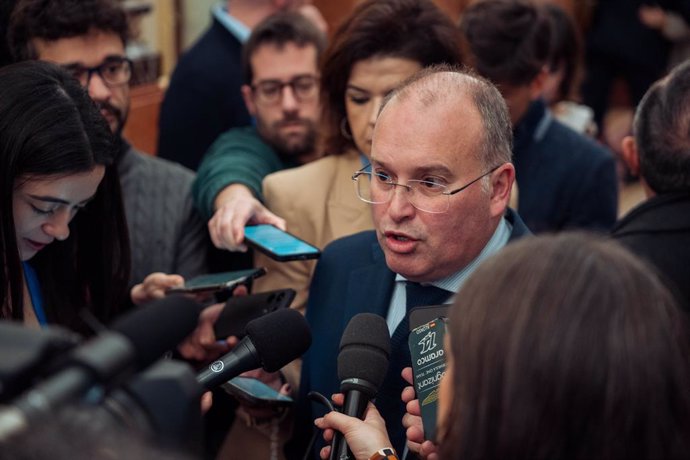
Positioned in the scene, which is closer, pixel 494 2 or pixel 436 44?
pixel 436 44

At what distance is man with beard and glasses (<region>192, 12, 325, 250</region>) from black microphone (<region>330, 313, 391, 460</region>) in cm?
120

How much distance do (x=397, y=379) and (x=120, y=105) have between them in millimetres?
1425

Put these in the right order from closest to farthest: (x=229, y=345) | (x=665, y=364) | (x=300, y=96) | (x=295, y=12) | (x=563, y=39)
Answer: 1. (x=665, y=364)
2. (x=229, y=345)
3. (x=300, y=96)
4. (x=295, y=12)
5. (x=563, y=39)

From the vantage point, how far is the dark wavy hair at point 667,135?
9.05 feet

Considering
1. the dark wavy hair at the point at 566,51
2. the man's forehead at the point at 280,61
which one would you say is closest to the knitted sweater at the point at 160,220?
the man's forehead at the point at 280,61

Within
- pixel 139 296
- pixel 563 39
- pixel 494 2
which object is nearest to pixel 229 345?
pixel 139 296

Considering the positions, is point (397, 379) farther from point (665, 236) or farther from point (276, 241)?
point (665, 236)

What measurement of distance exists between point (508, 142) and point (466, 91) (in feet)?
0.58

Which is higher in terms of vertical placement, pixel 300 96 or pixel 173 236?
pixel 300 96

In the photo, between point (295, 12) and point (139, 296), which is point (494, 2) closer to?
point (295, 12)

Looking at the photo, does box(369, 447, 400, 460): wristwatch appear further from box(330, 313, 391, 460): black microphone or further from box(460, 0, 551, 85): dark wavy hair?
box(460, 0, 551, 85): dark wavy hair

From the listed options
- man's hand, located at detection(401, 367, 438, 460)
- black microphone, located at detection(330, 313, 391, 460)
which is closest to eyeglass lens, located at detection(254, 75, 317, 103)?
black microphone, located at detection(330, 313, 391, 460)

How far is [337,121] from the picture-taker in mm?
3146

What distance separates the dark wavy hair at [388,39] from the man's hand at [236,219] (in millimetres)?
474
